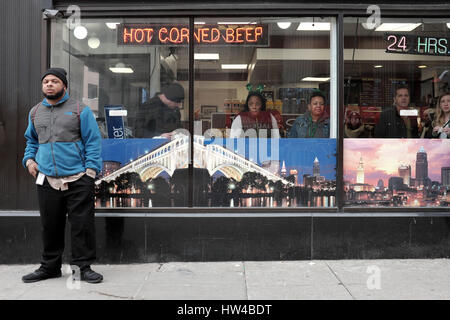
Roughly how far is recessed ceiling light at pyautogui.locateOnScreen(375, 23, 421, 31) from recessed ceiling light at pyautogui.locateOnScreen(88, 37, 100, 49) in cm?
351

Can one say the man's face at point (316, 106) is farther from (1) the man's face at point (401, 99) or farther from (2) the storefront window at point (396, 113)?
(1) the man's face at point (401, 99)

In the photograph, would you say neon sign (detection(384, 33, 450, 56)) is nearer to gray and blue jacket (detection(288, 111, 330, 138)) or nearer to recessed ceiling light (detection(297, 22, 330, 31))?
recessed ceiling light (detection(297, 22, 330, 31))

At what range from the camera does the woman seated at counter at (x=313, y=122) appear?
20.5 feet

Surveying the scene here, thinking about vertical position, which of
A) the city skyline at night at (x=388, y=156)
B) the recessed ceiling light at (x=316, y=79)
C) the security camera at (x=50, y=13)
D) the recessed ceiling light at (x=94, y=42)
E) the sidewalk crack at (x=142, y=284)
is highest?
the security camera at (x=50, y=13)

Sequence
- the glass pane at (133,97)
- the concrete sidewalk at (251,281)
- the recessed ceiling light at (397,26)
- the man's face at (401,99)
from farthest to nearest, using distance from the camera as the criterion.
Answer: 1. the man's face at (401,99)
2. the recessed ceiling light at (397,26)
3. the glass pane at (133,97)
4. the concrete sidewalk at (251,281)

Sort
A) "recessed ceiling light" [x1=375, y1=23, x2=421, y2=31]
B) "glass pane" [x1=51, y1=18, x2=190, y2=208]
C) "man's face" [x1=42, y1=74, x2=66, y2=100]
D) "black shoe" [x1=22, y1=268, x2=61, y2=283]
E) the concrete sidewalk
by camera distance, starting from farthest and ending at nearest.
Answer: "recessed ceiling light" [x1=375, y1=23, x2=421, y2=31], "glass pane" [x1=51, y1=18, x2=190, y2=208], "black shoe" [x1=22, y1=268, x2=61, y2=283], "man's face" [x1=42, y1=74, x2=66, y2=100], the concrete sidewalk

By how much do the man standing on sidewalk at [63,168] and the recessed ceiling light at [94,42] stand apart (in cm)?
117

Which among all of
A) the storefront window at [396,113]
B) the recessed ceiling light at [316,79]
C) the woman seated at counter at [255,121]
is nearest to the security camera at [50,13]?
the woman seated at counter at [255,121]

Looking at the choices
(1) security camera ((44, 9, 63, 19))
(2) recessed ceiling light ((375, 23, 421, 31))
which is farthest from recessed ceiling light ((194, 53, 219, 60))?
(2) recessed ceiling light ((375, 23, 421, 31))

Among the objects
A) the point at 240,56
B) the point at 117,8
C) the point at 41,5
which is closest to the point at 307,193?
the point at 240,56

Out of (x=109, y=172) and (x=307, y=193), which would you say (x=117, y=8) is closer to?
(x=109, y=172)

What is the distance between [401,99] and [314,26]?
57.7 inches

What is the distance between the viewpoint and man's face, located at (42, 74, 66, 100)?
5.06m

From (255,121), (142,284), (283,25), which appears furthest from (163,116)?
(142,284)
